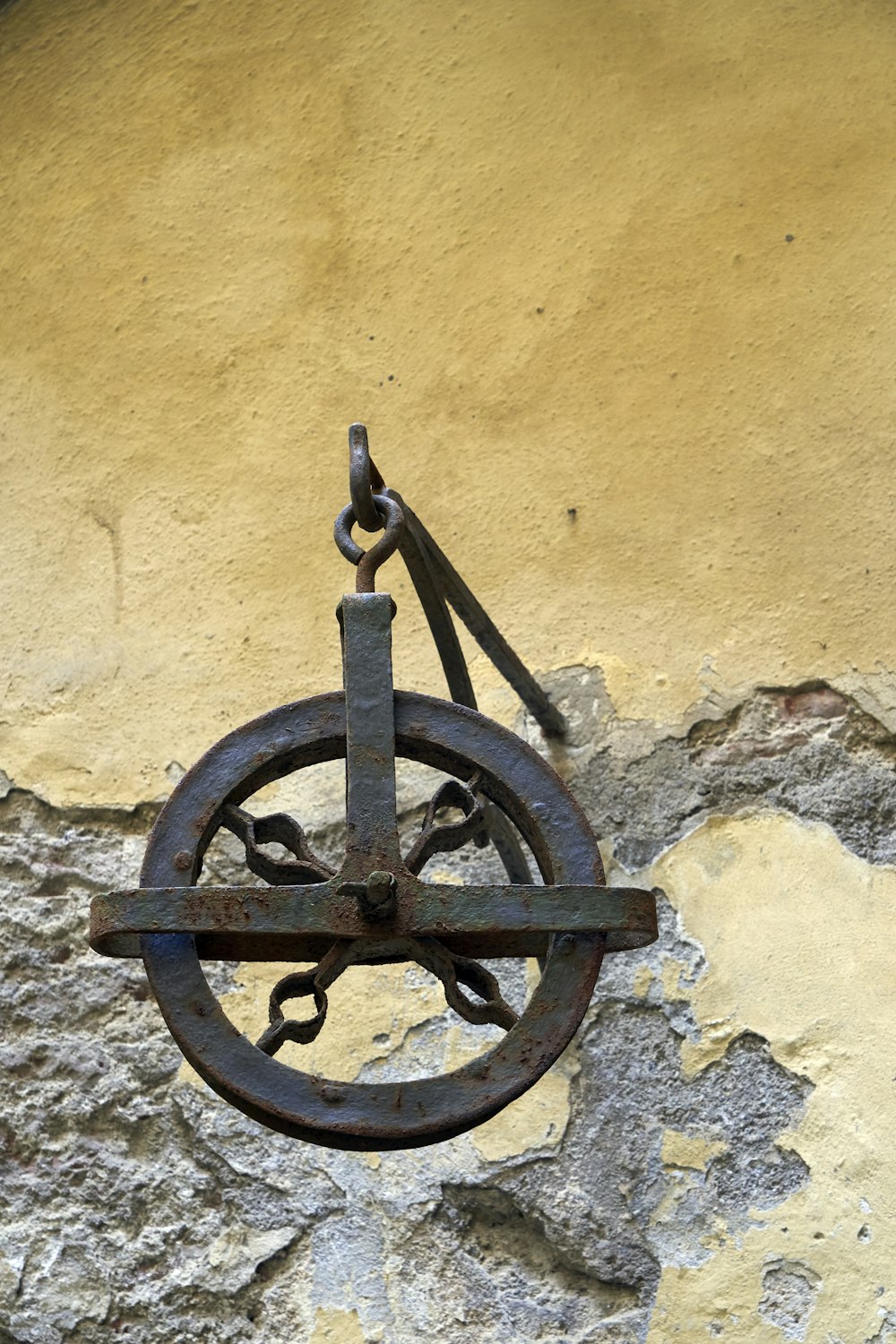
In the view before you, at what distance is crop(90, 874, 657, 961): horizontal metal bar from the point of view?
5.11 feet

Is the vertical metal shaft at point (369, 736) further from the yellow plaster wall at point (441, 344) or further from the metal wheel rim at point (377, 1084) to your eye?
the yellow plaster wall at point (441, 344)

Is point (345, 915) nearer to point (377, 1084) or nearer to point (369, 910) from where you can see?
point (369, 910)

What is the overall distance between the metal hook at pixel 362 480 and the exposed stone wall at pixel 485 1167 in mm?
690

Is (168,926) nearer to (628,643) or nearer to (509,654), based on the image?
(509,654)

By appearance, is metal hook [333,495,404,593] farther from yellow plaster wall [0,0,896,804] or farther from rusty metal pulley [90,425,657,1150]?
yellow plaster wall [0,0,896,804]

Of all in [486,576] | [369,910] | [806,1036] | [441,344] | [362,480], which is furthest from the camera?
[441,344]

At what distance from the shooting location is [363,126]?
2.77 metres

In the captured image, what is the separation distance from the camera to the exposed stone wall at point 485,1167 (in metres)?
2.07

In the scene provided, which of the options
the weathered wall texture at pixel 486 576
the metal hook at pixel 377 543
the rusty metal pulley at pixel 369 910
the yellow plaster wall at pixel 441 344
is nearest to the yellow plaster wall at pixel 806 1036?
the weathered wall texture at pixel 486 576

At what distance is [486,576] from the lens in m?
2.50

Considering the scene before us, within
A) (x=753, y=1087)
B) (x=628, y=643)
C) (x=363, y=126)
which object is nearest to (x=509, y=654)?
(x=628, y=643)

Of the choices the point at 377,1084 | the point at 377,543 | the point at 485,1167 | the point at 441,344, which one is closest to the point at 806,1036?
the point at 485,1167

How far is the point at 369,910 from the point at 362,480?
49 cm

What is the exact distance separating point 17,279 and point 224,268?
0.36 meters
